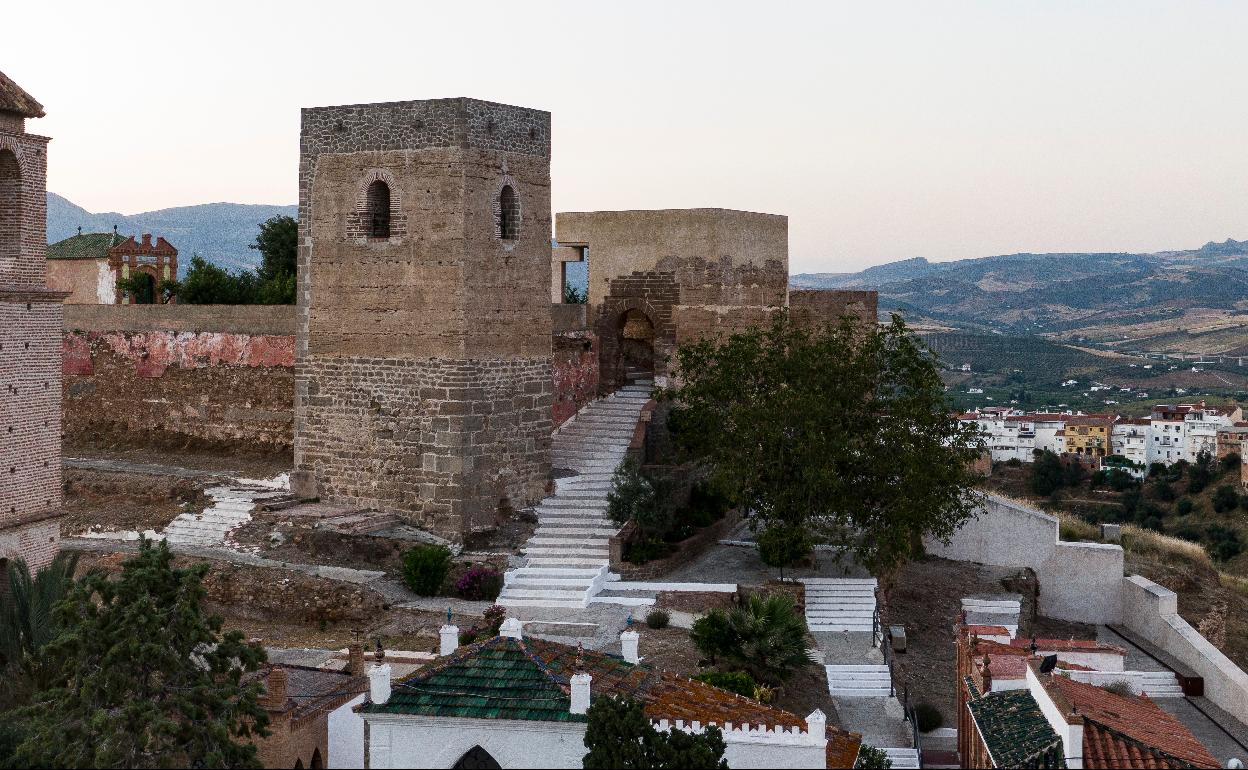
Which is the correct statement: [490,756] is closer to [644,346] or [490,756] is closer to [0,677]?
[0,677]

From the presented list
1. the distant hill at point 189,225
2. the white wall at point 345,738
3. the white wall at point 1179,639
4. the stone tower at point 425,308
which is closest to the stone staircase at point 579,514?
the stone tower at point 425,308

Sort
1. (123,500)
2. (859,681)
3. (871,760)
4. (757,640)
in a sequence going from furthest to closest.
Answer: (123,500)
(859,681)
(757,640)
(871,760)

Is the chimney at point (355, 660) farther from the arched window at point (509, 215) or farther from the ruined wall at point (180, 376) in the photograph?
the ruined wall at point (180, 376)

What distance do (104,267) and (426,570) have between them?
21274 mm

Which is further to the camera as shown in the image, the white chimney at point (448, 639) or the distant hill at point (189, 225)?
the distant hill at point (189, 225)

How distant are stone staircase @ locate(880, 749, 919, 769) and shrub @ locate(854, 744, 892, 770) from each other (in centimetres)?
115

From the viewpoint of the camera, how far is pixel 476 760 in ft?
42.5

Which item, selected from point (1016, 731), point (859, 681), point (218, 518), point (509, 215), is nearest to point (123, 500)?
point (218, 518)

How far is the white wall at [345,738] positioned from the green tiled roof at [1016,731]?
→ 6.09 meters

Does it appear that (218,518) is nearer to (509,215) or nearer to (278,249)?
(509,215)

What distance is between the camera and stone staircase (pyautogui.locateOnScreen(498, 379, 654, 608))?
20453 millimetres

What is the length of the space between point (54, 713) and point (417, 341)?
1046cm

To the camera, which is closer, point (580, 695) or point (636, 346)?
point (580, 695)

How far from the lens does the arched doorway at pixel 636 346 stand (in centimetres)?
2809
